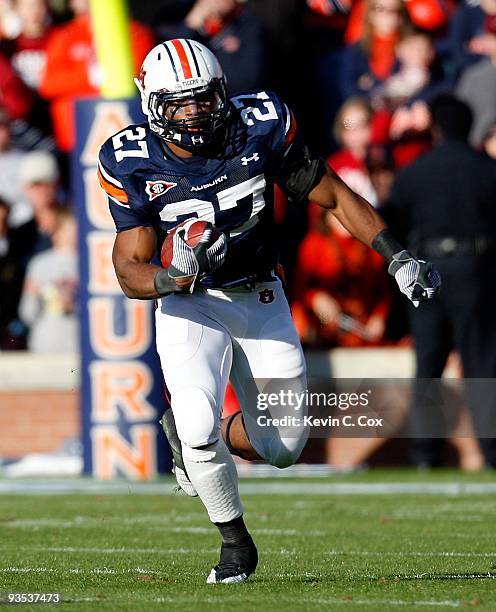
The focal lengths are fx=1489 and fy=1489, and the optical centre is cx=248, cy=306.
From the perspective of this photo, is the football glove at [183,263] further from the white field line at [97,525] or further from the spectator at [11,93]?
the spectator at [11,93]

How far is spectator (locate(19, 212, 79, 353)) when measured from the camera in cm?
982

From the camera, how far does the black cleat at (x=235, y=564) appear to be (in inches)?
190

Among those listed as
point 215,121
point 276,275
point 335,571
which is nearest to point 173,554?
point 335,571

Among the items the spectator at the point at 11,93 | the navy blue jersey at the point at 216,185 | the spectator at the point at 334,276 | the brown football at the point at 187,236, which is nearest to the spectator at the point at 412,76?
the spectator at the point at 334,276

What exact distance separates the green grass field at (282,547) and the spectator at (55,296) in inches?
64.9

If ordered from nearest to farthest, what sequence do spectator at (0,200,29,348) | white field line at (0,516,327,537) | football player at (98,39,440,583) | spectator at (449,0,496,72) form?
football player at (98,39,440,583) < white field line at (0,516,327,537) < spectator at (449,0,496,72) < spectator at (0,200,29,348)

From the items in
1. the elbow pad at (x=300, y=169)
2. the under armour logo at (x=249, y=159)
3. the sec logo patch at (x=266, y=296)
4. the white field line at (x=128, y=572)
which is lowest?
the white field line at (x=128, y=572)

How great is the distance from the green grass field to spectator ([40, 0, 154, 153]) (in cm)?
299

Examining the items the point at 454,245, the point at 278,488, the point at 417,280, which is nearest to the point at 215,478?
the point at 417,280

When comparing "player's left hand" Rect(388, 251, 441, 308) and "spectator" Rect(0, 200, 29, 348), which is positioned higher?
"player's left hand" Rect(388, 251, 441, 308)

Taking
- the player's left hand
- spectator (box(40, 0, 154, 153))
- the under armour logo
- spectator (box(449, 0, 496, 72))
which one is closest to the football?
the under armour logo

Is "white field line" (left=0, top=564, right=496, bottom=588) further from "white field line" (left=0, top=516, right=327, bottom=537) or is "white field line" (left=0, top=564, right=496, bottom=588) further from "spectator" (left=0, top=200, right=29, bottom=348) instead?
"spectator" (left=0, top=200, right=29, bottom=348)

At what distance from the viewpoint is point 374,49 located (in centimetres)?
996

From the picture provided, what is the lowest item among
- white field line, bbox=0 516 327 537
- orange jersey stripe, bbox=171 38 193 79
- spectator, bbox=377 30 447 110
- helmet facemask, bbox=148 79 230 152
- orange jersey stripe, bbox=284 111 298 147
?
white field line, bbox=0 516 327 537
